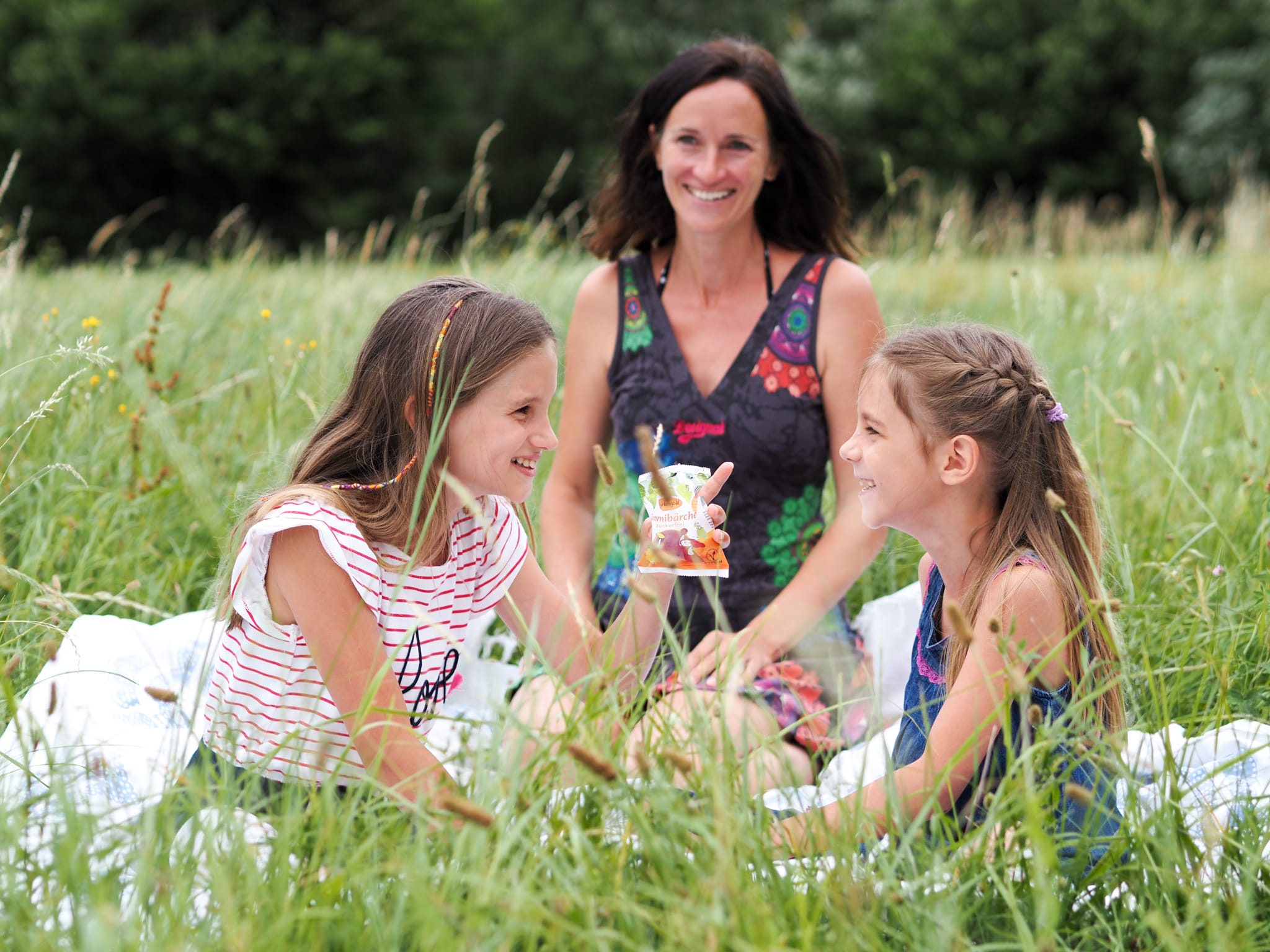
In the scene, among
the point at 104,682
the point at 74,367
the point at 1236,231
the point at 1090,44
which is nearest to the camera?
the point at 104,682

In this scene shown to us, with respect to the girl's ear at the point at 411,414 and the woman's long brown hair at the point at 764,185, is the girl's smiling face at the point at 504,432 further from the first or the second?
the woman's long brown hair at the point at 764,185

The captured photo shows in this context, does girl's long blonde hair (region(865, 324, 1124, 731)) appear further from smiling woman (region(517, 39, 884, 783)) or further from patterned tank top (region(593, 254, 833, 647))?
patterned tank top (region(593, 254, 833, 647))

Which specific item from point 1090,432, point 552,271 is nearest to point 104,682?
point 1090,432

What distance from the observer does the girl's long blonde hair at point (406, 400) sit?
6.53 ft

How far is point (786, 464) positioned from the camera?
291 centimetres

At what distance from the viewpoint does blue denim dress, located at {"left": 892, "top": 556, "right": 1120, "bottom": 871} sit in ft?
5.08

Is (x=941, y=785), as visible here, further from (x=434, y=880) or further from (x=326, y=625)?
(x=326, y=625)

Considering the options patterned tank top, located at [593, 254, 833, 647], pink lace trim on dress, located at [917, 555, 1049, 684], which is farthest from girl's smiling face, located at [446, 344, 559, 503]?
patterned tank top, located at [593, 254, 833, 647]

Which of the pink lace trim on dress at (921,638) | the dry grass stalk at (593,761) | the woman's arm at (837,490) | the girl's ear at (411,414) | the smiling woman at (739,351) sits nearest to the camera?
the dry grass stalk at (593,761)

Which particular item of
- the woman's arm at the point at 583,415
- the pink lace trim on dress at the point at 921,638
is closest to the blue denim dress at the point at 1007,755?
the pink lace trim on dress at the point at 921,638

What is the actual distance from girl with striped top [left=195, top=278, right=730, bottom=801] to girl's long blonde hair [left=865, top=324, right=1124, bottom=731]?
0.38 meters

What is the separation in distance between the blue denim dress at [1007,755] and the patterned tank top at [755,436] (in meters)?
0.70

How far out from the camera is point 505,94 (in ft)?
Result: 77.4

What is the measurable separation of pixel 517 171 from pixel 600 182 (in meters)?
20.8
